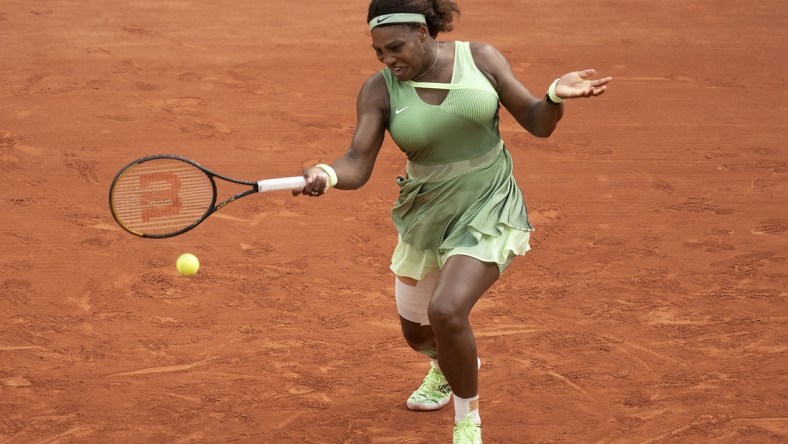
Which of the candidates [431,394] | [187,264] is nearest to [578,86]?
[431,394]

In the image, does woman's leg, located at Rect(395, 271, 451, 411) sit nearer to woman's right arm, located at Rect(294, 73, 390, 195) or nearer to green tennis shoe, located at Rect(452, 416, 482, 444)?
green tennis shoe, located at Rect(452, 416, 482, 444)

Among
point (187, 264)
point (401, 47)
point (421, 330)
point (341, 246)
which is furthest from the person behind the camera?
point (341, 246)

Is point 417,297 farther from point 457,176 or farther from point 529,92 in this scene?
point 529,92

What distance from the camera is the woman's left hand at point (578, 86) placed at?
4406 millimetres

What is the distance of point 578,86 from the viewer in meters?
4.44

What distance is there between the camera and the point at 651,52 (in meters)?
10.4

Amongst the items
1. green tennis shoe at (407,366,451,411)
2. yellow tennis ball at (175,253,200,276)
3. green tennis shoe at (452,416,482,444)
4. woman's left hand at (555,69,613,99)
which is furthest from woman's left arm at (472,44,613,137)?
yellow tennis ball at (175,253,200,276)

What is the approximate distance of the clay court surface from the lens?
551 cm

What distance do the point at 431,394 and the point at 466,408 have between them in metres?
0.66

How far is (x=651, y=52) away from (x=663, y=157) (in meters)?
2.30

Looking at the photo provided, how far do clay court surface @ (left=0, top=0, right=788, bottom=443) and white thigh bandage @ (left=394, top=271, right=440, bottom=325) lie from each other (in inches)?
25.6

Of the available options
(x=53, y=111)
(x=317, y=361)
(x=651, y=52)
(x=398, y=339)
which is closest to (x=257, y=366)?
(x=317, y=361)

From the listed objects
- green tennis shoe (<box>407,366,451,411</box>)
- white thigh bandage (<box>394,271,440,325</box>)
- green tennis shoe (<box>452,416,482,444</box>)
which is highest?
white thigh bandage (<box>394,271,440,325</box>)

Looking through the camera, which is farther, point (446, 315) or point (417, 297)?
point (417, 297)
